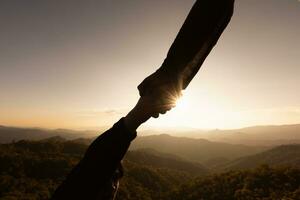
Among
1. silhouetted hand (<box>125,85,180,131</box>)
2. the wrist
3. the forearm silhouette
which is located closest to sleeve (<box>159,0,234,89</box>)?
the forearm silhouette

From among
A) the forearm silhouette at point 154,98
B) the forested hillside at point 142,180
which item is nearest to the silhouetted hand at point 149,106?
the forearm silhouette at point 154,98

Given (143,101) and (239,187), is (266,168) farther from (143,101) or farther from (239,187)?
(143,101)

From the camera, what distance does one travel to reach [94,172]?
1756mm

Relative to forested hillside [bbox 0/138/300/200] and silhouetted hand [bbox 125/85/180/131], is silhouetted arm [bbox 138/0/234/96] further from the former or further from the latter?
forested hillside [bbox 0/138/300/200]

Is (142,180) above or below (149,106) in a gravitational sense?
below

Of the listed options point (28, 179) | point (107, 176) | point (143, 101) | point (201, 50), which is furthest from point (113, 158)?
point (28, 179)

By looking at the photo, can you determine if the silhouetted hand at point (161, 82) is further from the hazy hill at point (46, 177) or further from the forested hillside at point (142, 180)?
the hazy hill at point (46, 177)

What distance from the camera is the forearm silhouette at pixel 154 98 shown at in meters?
1.65

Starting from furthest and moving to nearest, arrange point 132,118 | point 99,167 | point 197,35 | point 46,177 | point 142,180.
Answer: point 142,180, point 46,177, point 132,118, point 99,167, point 197,35

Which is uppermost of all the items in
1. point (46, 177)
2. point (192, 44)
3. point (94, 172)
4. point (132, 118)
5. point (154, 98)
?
point (192, 44)

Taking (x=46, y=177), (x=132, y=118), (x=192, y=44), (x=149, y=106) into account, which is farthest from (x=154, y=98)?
(x=46, y=177)

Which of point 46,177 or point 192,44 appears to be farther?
point 46,177

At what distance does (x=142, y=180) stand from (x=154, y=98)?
5677 inches

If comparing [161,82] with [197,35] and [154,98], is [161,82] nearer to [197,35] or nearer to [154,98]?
[154,98]
